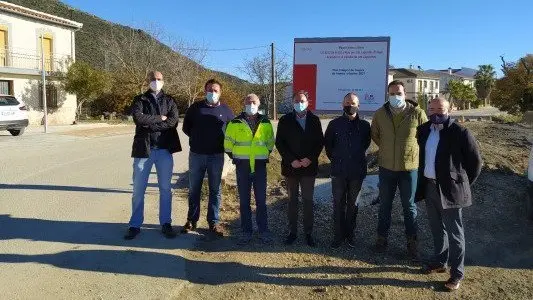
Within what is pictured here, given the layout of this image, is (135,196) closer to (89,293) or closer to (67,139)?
(89,293)

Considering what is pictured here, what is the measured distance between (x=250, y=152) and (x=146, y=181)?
1.30m

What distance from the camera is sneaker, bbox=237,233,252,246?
552 cm

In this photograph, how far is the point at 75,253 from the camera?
5.02 m

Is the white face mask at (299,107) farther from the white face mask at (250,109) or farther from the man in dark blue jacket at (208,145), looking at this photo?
the man in dark blue jacket at (208,145)

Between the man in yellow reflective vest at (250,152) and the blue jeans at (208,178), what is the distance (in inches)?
11.2

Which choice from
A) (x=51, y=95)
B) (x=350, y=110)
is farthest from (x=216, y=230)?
(x=51, y=95)

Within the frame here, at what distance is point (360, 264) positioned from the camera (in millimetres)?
4918

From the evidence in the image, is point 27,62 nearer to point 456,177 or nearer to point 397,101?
point 397,101

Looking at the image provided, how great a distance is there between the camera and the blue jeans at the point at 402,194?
5.11 m

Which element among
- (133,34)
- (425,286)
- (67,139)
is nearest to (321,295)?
(425,286)

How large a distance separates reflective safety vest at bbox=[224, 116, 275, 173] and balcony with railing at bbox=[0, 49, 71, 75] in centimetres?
2434

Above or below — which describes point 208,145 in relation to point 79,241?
above

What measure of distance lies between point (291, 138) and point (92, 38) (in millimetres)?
63858

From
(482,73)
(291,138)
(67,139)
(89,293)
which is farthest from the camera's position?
(482,73)
